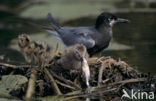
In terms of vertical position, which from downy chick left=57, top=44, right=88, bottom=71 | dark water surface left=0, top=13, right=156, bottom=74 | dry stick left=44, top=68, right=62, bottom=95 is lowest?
dark water surface left=0, top=13, right=156, bottom=74

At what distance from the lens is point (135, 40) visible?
1057 cm

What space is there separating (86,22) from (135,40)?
7.86ft

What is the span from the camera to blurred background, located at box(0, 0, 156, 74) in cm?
925

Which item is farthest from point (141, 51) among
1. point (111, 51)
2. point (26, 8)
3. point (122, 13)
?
point (26, 8)

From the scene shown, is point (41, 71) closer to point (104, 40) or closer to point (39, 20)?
point (104, 40)

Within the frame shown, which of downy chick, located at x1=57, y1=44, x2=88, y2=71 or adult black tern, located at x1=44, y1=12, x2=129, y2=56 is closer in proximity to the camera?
downy chick, located at x1=57, y1=44, x2=88, y2=71

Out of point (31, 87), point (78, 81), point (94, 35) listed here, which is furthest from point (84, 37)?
point (31, 87)

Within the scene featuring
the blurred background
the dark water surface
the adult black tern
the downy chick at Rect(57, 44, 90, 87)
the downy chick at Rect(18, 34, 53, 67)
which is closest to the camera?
the downy chick at Rect(57, 44, 90, 87)

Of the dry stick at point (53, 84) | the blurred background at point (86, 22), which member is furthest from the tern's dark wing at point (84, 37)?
the dry stick at point (53, 84)

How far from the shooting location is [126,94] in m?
6.32

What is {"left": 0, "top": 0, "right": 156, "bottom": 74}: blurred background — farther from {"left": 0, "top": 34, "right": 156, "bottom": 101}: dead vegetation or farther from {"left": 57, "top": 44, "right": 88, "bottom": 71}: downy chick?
{"left": 57, "top": 44, "right": 88, "bottom": 71}: downy chick

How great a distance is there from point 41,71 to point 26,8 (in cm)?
815

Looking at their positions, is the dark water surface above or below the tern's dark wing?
below

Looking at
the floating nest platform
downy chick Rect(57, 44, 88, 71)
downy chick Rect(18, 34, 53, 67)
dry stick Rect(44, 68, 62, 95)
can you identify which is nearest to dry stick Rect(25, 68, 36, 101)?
the floating nest platform
